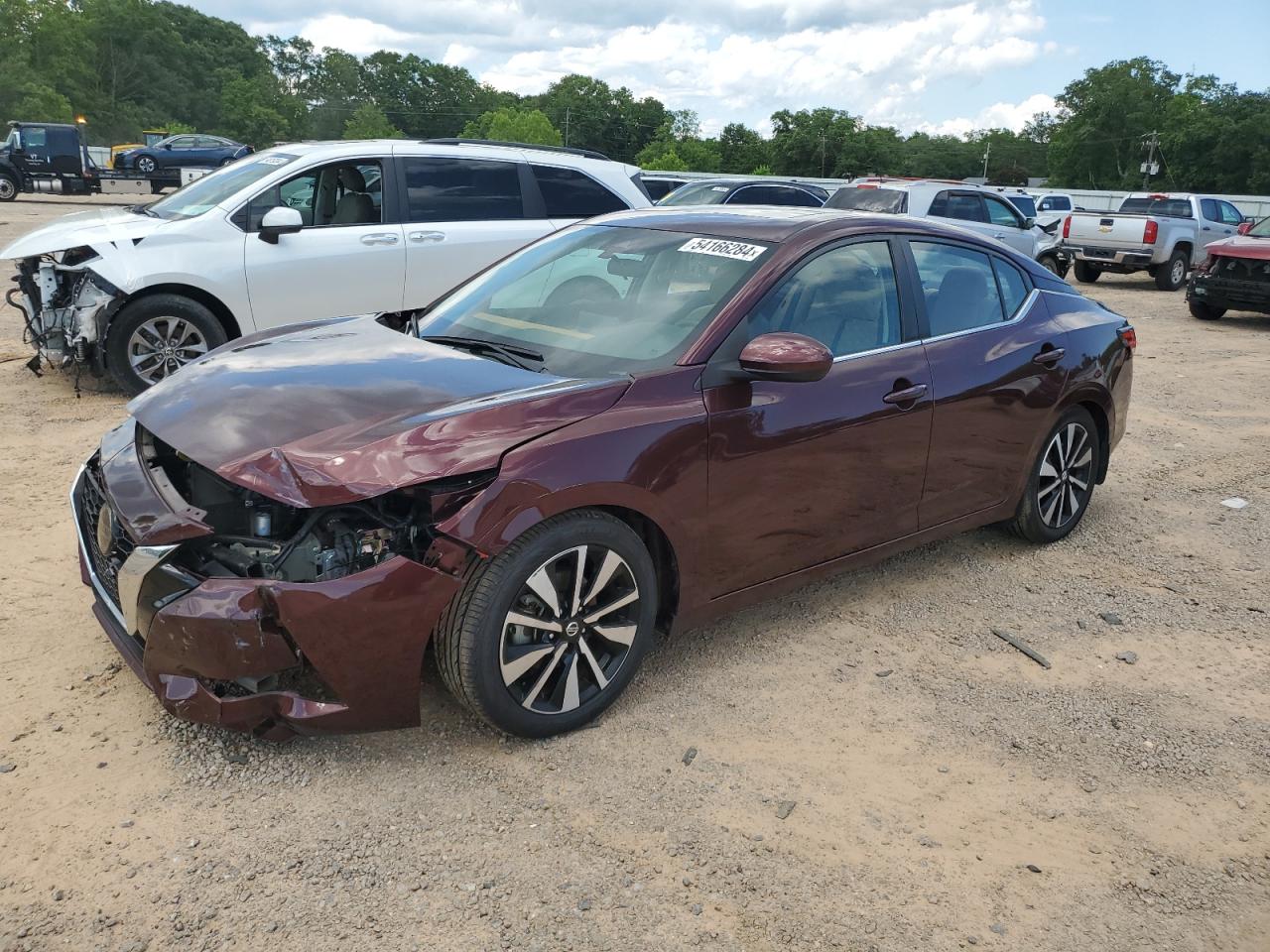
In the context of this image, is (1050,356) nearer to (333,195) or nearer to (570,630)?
(570,630)

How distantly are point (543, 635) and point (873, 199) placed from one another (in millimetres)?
12436

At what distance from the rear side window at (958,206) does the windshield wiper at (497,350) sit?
11676 millimetres

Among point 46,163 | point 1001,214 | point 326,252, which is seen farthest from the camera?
point 46,163

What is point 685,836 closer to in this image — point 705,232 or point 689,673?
point 689,673

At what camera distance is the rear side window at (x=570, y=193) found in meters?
8.53

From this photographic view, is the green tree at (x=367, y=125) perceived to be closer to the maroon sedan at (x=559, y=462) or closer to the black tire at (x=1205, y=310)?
the black tire at (x=1205, y=310)

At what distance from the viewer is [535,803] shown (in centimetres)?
301

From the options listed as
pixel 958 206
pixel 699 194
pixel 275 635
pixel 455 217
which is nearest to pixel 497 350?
pixel 275 635

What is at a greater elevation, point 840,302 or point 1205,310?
point 840,302

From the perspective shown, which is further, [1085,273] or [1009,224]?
[1085,273]

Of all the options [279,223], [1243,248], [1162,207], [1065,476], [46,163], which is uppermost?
[46,163]

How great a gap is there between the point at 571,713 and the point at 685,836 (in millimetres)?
601

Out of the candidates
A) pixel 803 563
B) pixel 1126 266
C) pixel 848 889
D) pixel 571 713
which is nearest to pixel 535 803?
pixel 571 713

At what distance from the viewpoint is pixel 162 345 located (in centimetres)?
728
